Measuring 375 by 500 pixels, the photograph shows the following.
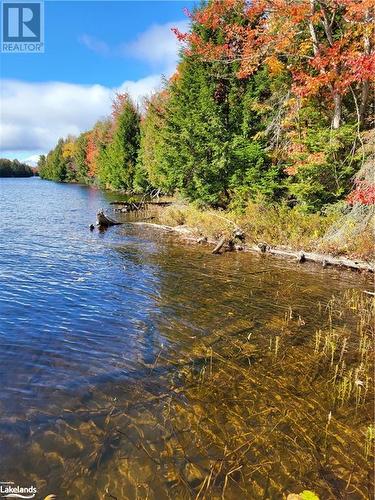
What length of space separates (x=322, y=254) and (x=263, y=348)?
775 cm

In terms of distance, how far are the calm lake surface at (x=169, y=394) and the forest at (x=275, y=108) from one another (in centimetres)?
585

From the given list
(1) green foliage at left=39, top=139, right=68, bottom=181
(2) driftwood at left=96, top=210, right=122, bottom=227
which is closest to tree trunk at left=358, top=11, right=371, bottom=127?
(2) driftwood at left=96, top=210, right=122, bottom=227

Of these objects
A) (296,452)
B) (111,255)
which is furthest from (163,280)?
(296,452)

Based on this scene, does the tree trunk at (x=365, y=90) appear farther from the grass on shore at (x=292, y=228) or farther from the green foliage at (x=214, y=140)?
the grass on shore at (x=292, y=228)

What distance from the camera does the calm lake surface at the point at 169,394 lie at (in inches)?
154

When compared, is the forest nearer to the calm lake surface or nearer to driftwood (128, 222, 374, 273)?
driftwood (128, 222, 374, 273)

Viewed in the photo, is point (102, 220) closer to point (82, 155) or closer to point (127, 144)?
point (127, 144)

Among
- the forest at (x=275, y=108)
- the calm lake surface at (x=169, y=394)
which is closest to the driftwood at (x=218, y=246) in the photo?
the forest at (x=275, y=108)

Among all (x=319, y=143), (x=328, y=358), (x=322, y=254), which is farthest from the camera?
(x=319, y=143)

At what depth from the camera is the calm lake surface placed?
154 inches

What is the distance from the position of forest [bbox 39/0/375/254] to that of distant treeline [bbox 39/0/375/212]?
2.3 inches

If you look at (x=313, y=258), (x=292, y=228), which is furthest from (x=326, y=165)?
(x=313, y=258)

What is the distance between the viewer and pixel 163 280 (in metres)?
11.0

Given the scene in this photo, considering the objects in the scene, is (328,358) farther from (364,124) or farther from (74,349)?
(364,124)
